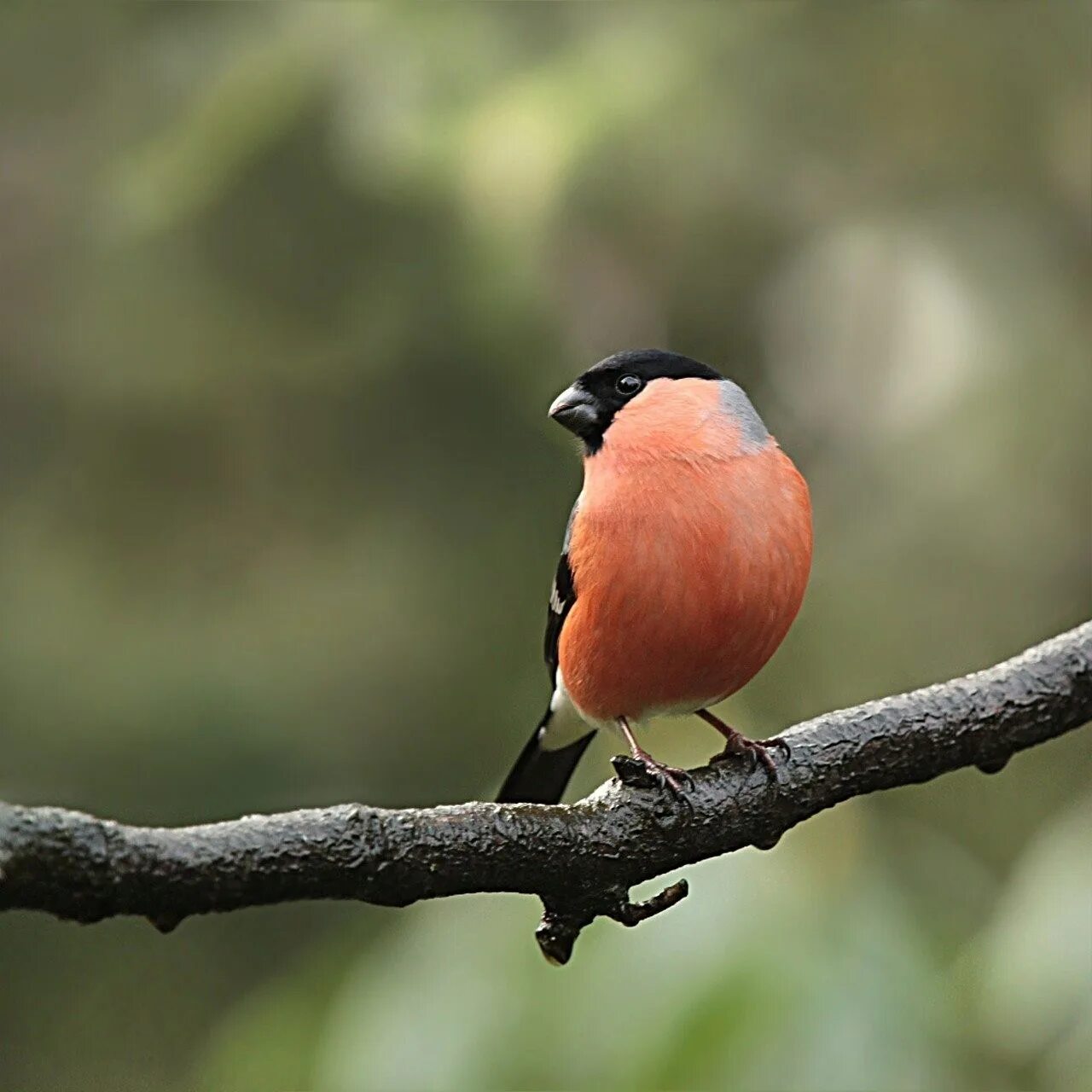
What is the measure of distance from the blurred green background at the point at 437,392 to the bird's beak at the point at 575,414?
0.63 meters

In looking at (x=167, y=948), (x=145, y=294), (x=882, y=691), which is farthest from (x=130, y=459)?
(x=882, y=691)

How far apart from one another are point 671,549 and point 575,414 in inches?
23.7

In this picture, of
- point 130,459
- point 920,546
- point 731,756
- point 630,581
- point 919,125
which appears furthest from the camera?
point 130,459

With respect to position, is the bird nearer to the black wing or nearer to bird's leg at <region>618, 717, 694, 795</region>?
the black wing

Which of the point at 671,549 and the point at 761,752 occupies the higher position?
the point at 671,549

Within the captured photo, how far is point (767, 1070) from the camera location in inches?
119

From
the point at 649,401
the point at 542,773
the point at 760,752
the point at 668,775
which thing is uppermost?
the point at 649,401

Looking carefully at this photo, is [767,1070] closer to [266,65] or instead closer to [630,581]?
[630,581]

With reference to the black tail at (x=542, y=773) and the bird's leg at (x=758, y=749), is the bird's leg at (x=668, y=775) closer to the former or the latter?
the bird's leg at (x=758, y=749)

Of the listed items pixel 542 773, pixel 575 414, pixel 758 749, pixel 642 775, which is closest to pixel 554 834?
pixel 642 775

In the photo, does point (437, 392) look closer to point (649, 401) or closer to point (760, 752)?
point (649, 401)

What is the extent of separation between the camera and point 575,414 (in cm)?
382

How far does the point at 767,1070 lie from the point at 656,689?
2.77 feet

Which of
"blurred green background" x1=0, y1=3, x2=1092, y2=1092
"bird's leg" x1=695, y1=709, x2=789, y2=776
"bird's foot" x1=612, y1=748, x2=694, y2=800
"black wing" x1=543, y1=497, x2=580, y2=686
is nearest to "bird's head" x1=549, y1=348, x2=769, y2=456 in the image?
"black wing" x1=543, y1=497, x2=580, y2=686
